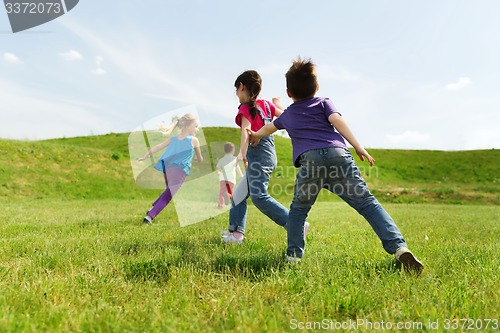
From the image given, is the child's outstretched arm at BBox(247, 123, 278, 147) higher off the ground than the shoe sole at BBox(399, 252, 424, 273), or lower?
higher

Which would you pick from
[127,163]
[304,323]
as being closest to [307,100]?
[304,323]

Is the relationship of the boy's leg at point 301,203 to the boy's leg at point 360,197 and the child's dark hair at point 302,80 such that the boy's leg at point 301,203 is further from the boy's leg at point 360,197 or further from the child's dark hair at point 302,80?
the child's dark hair at point 302,80

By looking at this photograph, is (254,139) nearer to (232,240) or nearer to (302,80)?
(302,80)

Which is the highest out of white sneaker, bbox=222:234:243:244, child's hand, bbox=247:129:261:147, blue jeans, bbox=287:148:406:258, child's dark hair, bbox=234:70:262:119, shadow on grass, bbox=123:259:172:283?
child's dark hair, bbox=234:70:262:119

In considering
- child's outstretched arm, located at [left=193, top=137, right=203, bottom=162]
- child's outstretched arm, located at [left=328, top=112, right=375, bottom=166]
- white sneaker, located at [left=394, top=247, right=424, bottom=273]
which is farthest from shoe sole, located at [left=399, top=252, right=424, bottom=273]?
child's outstretched arm, located at [left=193, top=137, right=203, bottom=162]

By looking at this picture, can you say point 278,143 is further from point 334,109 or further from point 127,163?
point 334,109

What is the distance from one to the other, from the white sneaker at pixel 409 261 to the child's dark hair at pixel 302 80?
73.5 inches

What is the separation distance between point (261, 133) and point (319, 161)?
3.09 feet

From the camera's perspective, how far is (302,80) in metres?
3.82

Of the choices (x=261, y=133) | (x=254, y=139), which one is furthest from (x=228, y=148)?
(x=261, y=133)

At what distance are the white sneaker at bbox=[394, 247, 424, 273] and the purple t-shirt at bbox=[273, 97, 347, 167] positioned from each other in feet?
3.95

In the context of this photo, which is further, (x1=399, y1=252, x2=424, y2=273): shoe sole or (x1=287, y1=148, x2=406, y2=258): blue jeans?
(x1=287, y1=148, x2=406, y2=258): blue jeans

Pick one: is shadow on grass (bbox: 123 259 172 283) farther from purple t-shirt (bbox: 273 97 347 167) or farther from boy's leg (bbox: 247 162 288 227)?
purple t-shirt (bbox: 273 97 347 167)

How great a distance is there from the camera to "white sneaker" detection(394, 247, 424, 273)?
3320 millimetres
